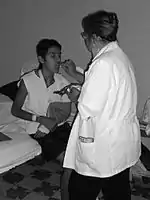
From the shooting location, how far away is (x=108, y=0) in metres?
2.78

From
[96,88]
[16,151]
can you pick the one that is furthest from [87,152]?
[16,151]

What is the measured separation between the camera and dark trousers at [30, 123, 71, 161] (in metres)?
2.09

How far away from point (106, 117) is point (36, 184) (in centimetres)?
123

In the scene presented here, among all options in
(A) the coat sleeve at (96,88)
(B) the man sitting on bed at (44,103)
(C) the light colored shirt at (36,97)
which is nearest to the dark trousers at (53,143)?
(B) the man sitting on bed at (44,103)

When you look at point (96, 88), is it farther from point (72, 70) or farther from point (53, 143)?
point (53, 143)

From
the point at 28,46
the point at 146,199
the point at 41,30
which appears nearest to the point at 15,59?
the point at 28,46

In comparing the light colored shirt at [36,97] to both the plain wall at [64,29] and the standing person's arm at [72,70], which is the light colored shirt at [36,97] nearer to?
the standing person's arm at [72,70]

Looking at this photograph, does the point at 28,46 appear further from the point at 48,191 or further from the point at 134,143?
the point at 134,143

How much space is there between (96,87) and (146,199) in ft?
4.03

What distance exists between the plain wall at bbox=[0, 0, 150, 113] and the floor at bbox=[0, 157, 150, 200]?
2.72ft

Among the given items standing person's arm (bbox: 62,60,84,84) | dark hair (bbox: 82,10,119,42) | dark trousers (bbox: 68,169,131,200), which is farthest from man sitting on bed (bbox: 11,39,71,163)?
dark hair (bbox: 82,10,119,42)

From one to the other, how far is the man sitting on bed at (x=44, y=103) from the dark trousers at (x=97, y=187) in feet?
2.42

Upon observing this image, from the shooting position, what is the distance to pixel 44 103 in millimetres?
2246

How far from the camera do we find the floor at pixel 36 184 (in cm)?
215
